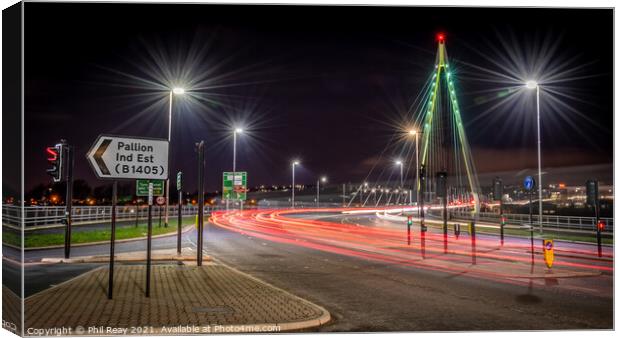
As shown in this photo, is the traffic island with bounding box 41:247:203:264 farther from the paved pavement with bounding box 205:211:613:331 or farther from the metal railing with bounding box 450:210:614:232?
the metal railing with bounding box 450:210:614:232

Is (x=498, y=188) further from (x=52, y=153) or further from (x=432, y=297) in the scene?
(x=52, y=153)

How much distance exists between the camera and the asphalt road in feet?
29.8

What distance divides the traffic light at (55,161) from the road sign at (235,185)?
22.0m

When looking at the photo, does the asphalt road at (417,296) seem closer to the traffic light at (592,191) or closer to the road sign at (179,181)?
the traffic light at (592,191)

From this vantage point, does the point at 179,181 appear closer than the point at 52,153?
No

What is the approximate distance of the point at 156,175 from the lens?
381 inches

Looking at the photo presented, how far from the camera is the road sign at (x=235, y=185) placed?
116 ft

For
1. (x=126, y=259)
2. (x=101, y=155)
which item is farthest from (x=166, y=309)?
(x=126, y=259)

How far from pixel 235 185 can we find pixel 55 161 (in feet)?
75.8

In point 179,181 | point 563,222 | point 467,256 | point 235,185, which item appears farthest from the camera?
point 563,222

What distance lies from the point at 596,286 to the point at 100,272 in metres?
12.2

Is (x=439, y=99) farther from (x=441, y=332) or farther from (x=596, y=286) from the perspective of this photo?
(x=441, y=332)

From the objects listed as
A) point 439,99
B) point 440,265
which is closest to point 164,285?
point 440,265

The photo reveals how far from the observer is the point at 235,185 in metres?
35.8
